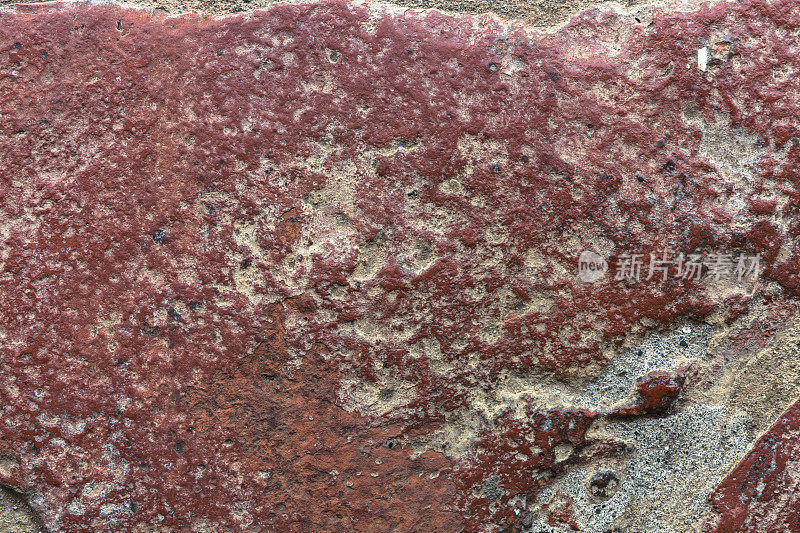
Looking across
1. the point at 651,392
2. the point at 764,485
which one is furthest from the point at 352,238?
the point at 764,485

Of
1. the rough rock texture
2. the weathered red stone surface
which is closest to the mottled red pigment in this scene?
the rough rock texture

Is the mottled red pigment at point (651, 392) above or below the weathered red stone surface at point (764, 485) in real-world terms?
→ above

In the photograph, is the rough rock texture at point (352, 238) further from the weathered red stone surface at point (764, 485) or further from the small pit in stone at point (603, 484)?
the weathered red stone surface at point (764, 485)

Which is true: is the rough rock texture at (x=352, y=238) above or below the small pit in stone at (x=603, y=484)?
above

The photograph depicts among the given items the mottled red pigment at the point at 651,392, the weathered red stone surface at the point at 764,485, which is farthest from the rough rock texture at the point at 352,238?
the weathered red stone surface at the point at 764,485

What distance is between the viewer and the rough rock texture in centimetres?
67

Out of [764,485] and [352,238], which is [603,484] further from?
[352,238]

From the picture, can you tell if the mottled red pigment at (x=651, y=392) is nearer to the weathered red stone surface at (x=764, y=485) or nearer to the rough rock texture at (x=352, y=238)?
the rough rock texture at (x=352, y=238)

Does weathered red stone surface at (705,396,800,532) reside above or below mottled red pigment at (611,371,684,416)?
below

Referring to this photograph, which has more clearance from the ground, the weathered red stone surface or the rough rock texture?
the rough rock texture

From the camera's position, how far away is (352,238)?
667 millimetres

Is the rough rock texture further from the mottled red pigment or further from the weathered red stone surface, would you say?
the weathered red stone surface

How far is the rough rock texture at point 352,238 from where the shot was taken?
0.67 meters

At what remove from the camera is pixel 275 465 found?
0.69 m
